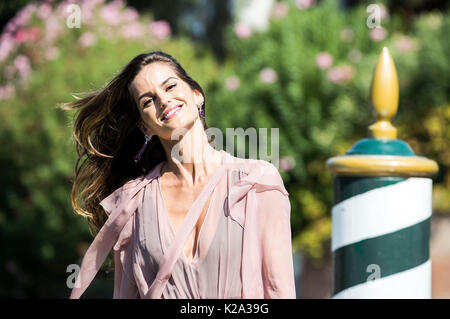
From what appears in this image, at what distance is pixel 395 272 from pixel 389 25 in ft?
18.2

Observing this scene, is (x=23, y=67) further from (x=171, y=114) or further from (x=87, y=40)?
(x=171, y=114)

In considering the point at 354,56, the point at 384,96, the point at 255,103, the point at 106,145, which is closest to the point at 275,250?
the point at 384,96

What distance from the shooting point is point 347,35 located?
700 centimetres

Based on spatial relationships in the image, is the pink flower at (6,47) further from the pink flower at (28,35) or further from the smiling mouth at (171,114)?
the smiling mouth at (171,114)

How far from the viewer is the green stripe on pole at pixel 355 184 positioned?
8.95 feet

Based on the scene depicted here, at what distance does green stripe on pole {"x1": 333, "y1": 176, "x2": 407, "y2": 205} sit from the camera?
8.95 feet

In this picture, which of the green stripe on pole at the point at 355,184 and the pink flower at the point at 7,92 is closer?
the green stripe on pole at the point at 355,184

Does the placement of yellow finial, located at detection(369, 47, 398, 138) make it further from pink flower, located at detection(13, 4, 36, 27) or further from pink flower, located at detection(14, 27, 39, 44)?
pink flower, located at detection(13, 4, 36, 27)

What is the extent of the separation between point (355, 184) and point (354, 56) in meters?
4.20

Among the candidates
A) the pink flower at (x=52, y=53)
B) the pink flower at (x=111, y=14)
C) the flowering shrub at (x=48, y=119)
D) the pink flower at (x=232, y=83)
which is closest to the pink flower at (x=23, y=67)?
the flowering shrub at (x=48, y=119)

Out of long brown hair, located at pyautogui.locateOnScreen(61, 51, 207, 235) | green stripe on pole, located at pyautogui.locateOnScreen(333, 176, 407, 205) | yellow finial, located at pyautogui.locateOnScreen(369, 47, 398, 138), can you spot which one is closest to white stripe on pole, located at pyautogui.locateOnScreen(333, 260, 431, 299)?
green stripe on pole, located at pyautogui.locateOnScreen(333, 176, 407, 205)

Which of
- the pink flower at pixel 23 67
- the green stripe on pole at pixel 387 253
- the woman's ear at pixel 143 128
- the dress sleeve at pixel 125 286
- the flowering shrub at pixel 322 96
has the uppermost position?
the pink flower at pixel 23 67

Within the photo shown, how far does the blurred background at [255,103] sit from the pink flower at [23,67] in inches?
0.8
